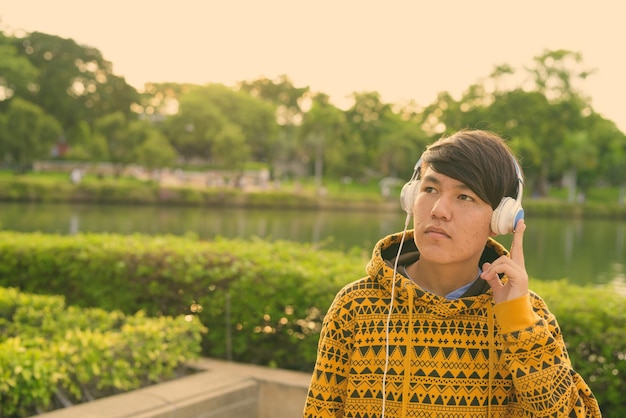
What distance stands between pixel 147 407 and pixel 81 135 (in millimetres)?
59640

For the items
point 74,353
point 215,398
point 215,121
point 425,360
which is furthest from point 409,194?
point 215,121

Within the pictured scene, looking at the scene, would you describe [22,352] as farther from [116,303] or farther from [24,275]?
[24,275]

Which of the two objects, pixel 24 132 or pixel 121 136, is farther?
pixel 121 136

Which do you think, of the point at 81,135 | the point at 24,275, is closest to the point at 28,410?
the point at 24,275

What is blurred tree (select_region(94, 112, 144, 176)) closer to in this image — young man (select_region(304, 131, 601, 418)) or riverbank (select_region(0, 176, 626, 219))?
riverbank (select_region(0, 176, 626, 219))

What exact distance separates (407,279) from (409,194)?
0.22 meters

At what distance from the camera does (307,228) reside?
3098cm

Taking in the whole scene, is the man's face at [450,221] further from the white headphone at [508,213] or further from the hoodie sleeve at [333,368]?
the hoodie sleeve at [333,368]

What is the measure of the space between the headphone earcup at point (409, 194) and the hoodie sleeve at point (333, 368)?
10.6 inches

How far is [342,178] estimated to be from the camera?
5856cm

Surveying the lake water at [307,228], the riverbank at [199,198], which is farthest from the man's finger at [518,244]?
the riverbank at [199,198]

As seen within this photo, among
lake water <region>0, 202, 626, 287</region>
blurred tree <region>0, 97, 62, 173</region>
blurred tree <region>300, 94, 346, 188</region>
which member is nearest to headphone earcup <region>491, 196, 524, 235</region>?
lake water <region>0, 202, 626, 287</region>

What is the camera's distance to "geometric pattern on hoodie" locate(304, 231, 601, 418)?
1.51 metres

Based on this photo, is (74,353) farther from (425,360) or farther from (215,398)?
(425,360)
